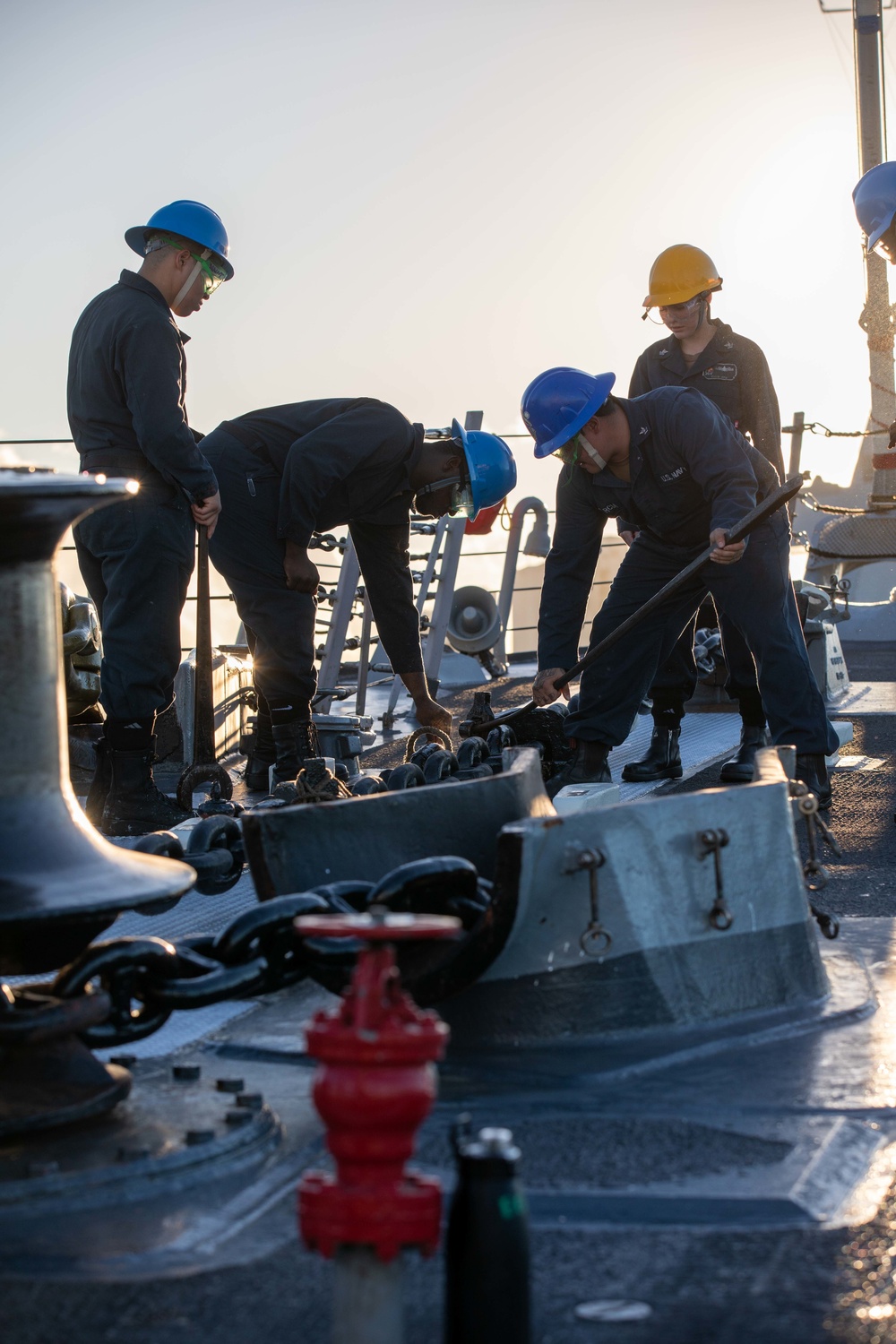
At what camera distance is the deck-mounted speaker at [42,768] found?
1810mm

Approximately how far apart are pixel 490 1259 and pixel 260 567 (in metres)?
4.00

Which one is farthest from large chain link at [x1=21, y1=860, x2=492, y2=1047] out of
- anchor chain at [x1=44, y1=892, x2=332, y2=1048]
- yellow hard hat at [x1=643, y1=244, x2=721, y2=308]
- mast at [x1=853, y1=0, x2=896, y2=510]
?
mast at [x1=853, y1=0, x2=896, y2=510]

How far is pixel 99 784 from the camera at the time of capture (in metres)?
4.58

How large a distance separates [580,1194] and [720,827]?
2.67 feet

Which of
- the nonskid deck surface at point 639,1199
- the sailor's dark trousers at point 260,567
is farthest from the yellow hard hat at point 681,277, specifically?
the nonskid deck surface at point 639,1199

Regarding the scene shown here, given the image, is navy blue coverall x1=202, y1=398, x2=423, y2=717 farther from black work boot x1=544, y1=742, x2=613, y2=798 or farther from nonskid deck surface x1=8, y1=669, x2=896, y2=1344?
nonskid deck surface x1=8, y1=669, x2=896, y2=1344

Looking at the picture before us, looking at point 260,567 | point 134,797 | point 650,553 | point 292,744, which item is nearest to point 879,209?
point 650,553

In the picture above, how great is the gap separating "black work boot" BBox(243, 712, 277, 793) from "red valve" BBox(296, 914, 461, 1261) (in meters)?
4.37

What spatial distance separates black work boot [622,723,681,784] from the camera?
5.32 metres

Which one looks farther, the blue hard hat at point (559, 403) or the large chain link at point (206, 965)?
the blue hard hat at point (559, 403)

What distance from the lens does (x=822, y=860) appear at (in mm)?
4074

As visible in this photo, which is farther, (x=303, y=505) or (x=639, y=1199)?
(x=303, y=505)

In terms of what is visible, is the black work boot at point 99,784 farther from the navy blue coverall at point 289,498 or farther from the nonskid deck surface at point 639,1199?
the nonskid deck surface at point 639,1199

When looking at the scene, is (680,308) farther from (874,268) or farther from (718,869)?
(874,268)
